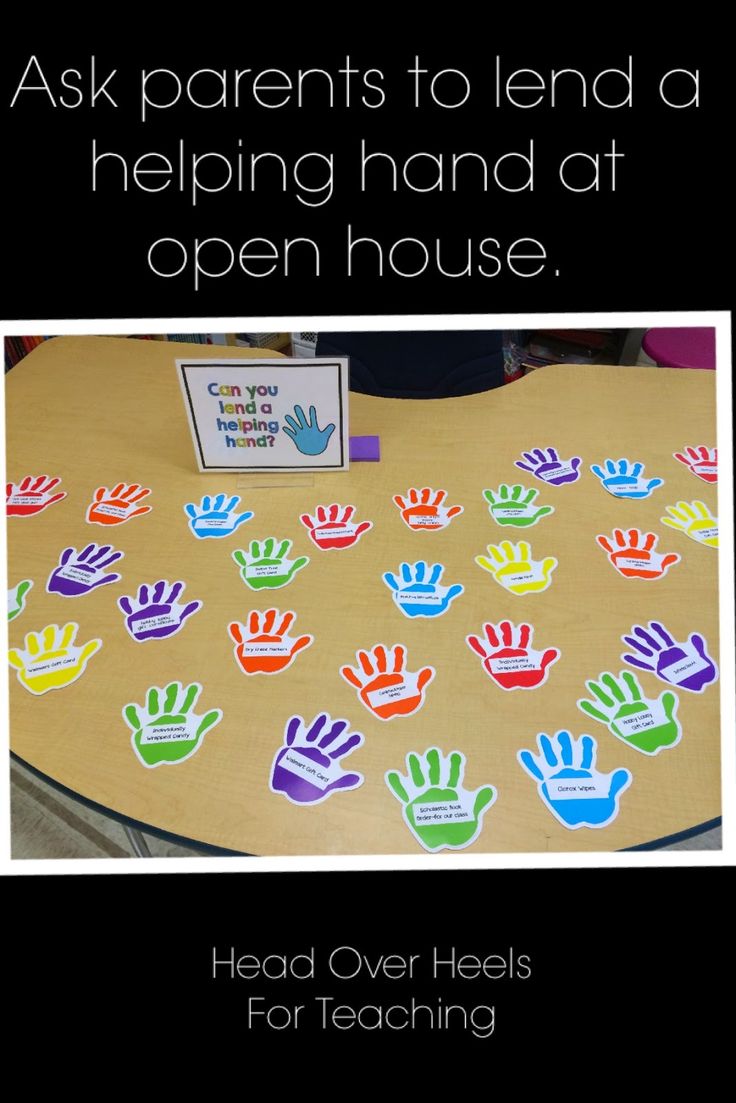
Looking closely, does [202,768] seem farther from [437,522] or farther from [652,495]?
[652,495]

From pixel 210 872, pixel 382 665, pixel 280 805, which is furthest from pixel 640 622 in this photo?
pixel 210 872

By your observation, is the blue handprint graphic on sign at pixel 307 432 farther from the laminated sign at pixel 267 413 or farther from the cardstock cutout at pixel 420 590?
the cardstock cutout at pixel 420 590

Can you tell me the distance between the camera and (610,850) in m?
0.96

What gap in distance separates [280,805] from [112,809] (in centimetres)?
25

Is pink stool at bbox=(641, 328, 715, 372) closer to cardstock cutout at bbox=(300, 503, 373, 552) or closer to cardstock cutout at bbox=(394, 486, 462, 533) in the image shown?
cardstock cutout at bbox=(394, 486, 462, 533)

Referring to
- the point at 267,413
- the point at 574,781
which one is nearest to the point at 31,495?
the point at 267,413

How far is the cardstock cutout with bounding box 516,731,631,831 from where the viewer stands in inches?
38.9

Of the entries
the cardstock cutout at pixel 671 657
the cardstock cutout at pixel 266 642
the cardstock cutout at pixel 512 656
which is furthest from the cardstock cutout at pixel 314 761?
the cardstock cutout at pixel 671 657

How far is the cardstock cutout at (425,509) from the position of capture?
56.0 inches

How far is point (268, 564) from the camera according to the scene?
1348 mm

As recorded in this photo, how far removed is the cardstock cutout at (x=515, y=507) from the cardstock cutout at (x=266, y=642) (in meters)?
0.49

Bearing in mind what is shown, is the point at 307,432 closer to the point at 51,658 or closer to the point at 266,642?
the point at 266,642

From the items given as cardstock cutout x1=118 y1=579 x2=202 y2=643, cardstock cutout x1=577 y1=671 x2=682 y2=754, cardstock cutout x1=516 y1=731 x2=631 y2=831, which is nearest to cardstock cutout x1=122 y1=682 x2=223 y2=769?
cardstock cutout x1=118 y1=579 x2=202 y2=643

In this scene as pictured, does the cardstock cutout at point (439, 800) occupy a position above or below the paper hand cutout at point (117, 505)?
below
